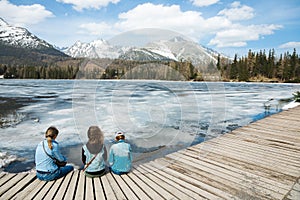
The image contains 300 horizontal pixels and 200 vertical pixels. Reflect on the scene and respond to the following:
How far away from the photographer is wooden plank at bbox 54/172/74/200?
280 centimetres

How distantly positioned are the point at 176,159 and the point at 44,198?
2.38 meters

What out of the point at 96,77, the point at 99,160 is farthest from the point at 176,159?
the point at 96,77

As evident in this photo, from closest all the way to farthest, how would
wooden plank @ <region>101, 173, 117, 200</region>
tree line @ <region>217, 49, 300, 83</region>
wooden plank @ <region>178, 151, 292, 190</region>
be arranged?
wooden plank @ <region>101, 173, 117, 200</region> < wooden plank @ <region>178, 151, 292, 190</region> < tree line @ <region>217, 49, 300, 83</region>

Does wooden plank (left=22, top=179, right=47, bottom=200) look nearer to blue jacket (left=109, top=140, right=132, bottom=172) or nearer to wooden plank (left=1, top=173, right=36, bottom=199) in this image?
wooden plank (left=1, top=173, right=36, bottom=199)

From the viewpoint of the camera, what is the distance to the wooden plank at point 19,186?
2844 millimetres

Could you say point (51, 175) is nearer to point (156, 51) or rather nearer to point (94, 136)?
point (94, 136)

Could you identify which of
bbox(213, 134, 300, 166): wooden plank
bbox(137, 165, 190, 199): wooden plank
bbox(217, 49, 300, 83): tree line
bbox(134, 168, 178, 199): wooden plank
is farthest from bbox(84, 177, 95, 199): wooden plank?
bbox(217, 49, 300, 83): tree line

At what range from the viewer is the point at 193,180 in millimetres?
3338

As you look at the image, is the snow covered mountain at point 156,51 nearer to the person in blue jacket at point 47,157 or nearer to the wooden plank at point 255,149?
the person in blue jacket at point 47,157

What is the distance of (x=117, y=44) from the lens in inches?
143

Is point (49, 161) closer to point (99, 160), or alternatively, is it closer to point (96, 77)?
point (99, 160)

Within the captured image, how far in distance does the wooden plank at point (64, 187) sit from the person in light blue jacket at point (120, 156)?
66 cm

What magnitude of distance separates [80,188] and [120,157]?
0.72 m

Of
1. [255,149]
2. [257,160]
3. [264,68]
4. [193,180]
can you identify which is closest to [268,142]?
[255,149]
